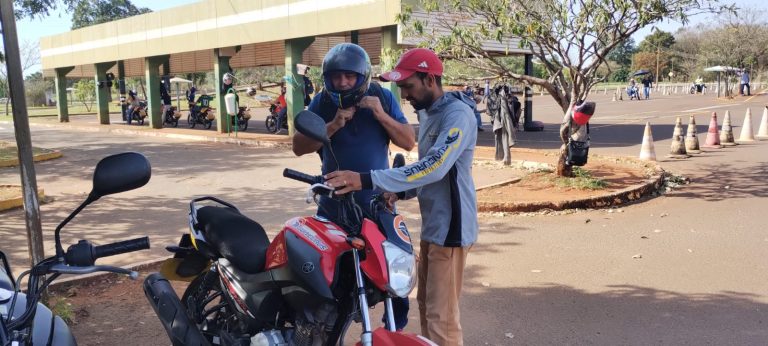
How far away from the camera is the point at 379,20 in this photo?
14617 millimetres

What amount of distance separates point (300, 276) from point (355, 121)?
1123 millimetres

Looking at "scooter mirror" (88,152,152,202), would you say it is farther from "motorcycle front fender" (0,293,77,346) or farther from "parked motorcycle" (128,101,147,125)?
"parked motorcycle" (128,101,147,125)

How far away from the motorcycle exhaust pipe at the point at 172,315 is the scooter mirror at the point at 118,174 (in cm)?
114

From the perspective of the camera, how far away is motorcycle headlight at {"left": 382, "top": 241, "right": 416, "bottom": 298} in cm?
225

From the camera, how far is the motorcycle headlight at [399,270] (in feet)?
7.38

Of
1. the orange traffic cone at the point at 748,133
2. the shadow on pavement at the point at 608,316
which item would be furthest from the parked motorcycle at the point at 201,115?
the shadow on pavement at the point at 608,316

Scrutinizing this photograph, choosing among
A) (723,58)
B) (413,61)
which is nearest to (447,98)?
(413,61)

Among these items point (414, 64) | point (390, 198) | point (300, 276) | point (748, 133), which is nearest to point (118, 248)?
point (300, 276)

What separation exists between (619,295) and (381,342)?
334 centimetres

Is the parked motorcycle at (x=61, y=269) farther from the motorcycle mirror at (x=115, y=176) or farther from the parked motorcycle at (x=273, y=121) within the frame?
the parked motorcycle at (x=273, y=121)

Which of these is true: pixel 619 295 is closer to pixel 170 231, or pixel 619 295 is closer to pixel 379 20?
pixel 170 231

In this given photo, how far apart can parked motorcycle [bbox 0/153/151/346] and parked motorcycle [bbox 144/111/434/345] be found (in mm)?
663

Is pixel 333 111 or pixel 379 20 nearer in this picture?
pixel 333 111

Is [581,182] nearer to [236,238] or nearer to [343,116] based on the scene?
[343,116]
